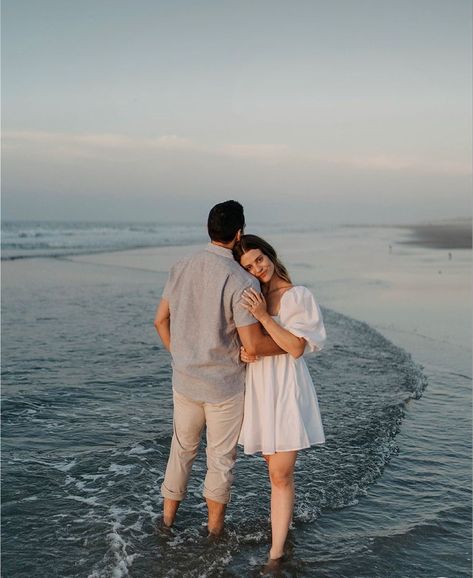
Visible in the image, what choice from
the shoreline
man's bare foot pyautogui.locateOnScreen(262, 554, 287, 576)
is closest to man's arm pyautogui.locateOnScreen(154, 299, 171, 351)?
man's bare foot pyautogui.locateOnScreen(262, 554, 287, 576)

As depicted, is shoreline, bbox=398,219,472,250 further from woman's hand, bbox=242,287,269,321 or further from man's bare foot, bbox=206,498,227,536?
A: woman's hand, bbox=242,287,269,321

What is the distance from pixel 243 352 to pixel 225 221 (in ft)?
2.67

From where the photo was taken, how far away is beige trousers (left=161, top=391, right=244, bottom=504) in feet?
13.1

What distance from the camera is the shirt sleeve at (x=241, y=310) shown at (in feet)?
12.2

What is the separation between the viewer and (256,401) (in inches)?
156

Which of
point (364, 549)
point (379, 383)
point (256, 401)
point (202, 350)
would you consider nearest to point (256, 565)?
point (364, 549)

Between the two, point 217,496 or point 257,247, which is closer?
point 257,247

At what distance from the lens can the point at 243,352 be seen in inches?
152

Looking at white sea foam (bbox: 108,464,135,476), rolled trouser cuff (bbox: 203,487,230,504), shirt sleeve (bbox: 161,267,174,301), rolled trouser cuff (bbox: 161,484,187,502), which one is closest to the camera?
shirt sleeve (bbox: 161,267,174,301)

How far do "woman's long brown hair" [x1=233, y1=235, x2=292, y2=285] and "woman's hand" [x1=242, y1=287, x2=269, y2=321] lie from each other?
0.27 m

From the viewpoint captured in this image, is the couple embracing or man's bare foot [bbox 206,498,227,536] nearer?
the couple embracing

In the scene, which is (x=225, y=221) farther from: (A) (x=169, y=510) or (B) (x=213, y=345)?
(A) (x=169, y=510)

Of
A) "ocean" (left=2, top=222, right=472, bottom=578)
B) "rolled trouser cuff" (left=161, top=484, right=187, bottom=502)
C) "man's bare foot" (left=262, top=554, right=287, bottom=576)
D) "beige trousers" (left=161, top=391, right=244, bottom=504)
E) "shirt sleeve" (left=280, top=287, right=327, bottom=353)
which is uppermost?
"shirt sleeve" (left=280, top=287, right=327, bottom=353)

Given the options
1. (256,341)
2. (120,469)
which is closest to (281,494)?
(256,341)
